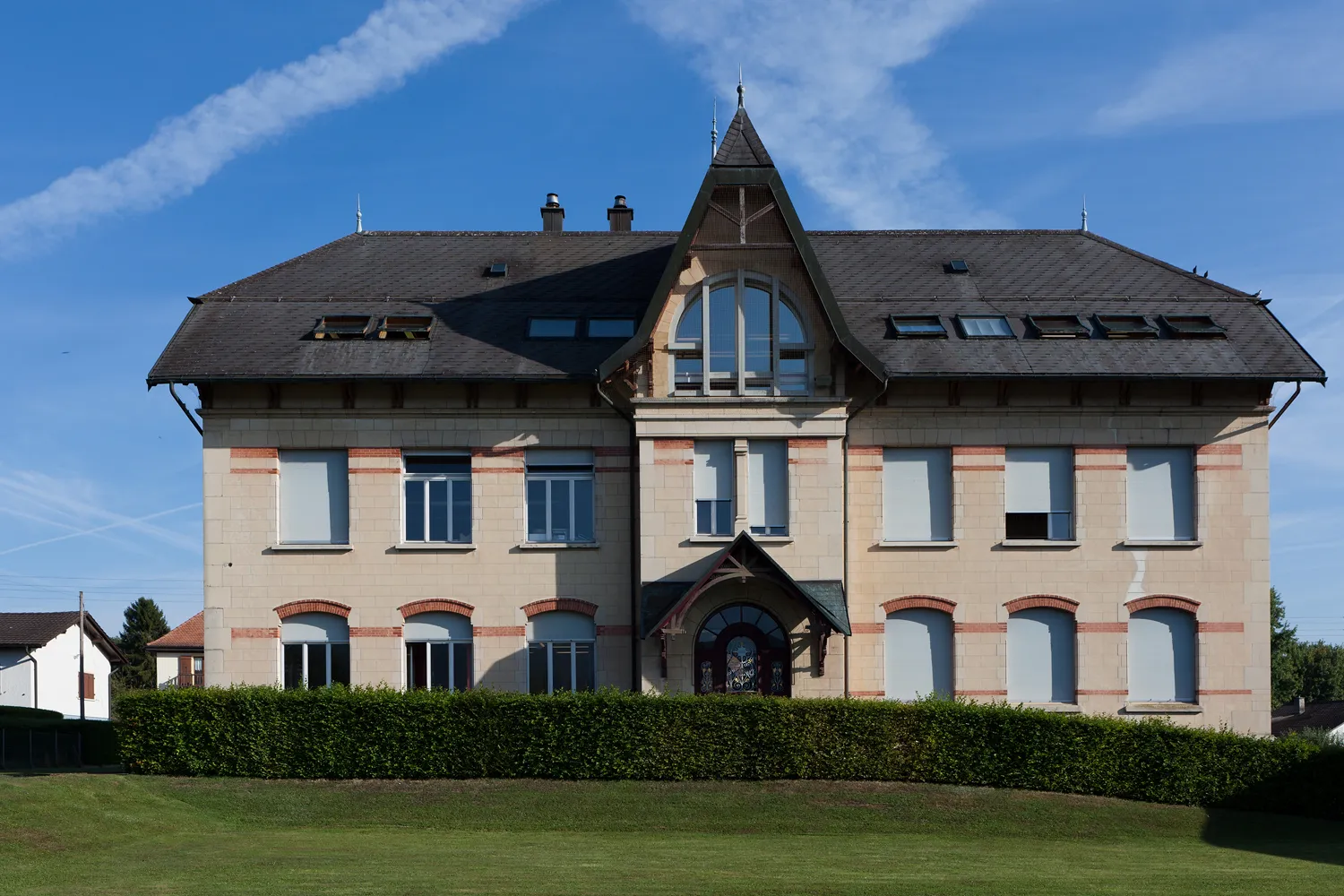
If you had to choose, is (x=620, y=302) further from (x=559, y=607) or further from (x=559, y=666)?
→ (x=559, y=666)

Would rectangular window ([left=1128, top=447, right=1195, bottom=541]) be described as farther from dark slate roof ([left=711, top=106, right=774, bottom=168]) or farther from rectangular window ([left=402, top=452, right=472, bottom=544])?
rectangular window ([left=402, top=452, right=472, bottom=544])

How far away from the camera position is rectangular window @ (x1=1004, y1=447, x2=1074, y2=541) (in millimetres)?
27031

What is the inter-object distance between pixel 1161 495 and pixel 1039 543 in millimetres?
2592

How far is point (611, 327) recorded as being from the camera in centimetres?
2789

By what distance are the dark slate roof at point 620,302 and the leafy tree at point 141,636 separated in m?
50.1

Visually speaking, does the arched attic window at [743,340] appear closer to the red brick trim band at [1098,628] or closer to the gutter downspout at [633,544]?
the gutter downspout at [633,544]

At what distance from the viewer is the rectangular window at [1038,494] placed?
27.0 meters

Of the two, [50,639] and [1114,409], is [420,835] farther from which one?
[50,639]

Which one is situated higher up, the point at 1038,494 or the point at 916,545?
the point at 1038,494

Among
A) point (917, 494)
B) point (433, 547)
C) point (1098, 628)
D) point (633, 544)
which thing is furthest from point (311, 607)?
point (1098, 628)

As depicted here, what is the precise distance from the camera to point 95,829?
65.3 ft

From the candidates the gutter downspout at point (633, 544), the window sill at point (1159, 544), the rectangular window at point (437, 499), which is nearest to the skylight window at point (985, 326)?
the window sill at point (1159, 544)

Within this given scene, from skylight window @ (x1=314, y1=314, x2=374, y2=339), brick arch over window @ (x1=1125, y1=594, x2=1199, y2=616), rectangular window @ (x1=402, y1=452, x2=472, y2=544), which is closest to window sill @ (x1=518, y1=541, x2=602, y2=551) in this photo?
rectangular window @ (x1=402, y1=452, x2=472, y2=544)

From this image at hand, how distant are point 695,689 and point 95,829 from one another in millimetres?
10472
